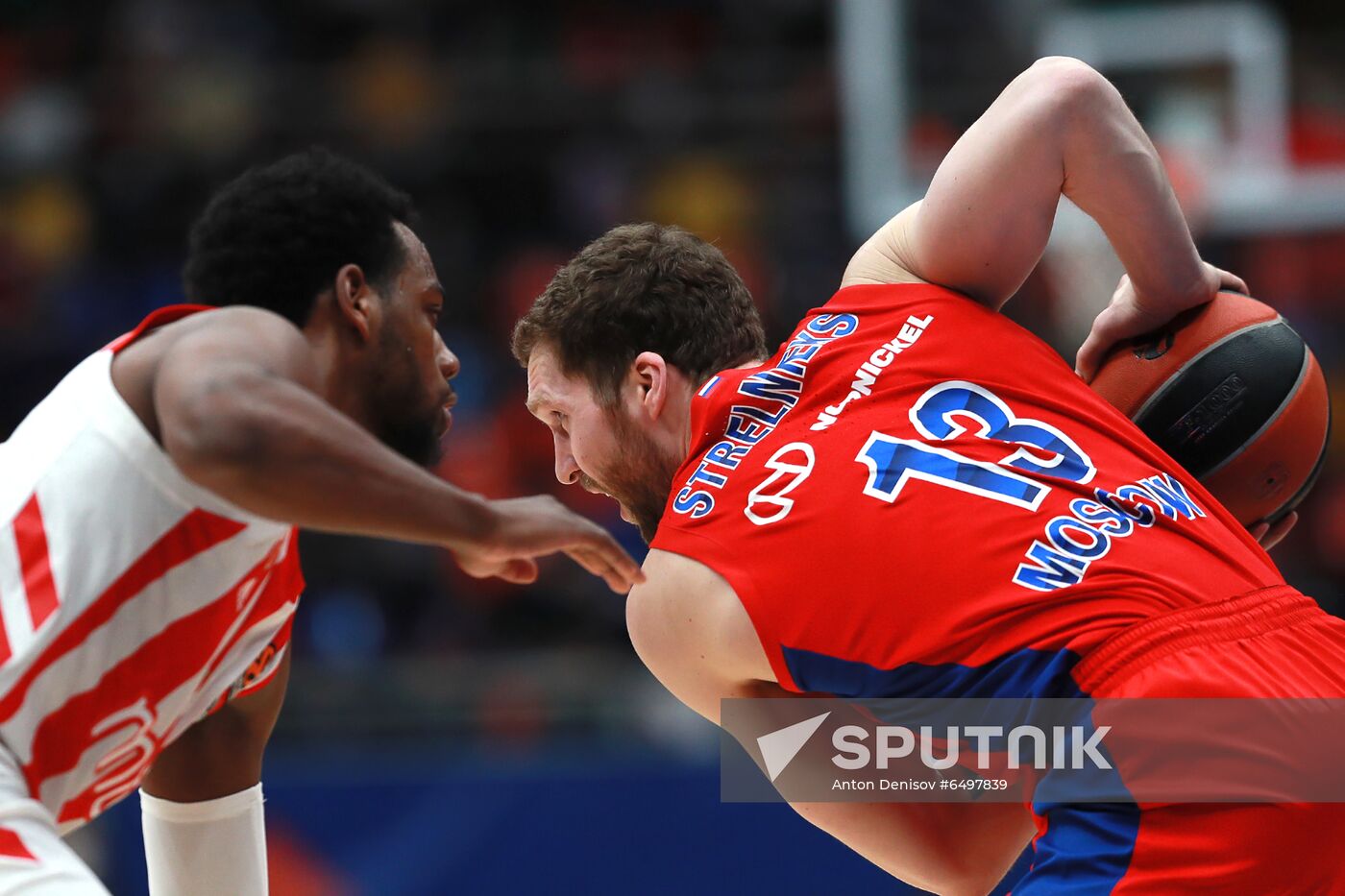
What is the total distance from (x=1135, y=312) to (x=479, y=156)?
8768mm

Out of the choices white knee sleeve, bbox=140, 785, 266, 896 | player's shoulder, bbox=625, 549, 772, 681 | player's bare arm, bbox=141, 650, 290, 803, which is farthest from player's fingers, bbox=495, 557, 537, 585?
white knee sleeve, bbox=140, 785, 266, 896

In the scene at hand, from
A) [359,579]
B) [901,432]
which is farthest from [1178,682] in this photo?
[359,579]

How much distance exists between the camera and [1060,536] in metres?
2.53

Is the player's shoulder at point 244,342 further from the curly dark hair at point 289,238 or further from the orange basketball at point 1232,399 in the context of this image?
the orange basketball at point 1232,399

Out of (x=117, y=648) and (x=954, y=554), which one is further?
(x=954, y=554)

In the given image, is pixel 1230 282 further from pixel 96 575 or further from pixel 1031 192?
pixel 96 575

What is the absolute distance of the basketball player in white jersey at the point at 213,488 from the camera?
7.05 feet

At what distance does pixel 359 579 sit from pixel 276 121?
3687 mm

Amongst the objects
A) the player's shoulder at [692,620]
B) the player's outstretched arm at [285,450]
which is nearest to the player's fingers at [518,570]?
the player's outstretched arm at [285,450]

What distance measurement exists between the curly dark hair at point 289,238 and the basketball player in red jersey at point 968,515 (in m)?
0.65

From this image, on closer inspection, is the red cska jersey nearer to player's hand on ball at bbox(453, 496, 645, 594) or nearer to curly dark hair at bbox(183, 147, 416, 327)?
player's hand on ball at bbox(453, 496, 645, 594)

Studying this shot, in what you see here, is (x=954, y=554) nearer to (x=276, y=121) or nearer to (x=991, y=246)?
(x=991, y=246)

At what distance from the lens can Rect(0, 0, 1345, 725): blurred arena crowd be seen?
9.52m

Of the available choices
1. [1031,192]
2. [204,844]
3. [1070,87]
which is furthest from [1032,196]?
[204,844]
